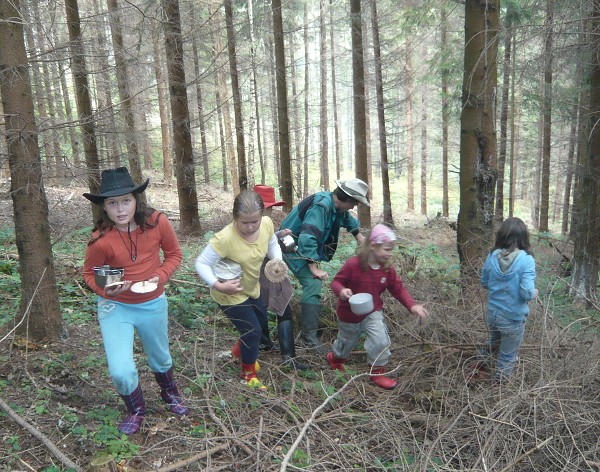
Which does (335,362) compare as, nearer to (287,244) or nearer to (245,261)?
(287,244)

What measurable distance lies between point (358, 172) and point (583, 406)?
32.6 ft

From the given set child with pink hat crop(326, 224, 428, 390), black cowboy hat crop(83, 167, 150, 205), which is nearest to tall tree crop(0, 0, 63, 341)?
black cowboy hat crop(83, 167, 150, 205)

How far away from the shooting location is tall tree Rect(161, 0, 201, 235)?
869 centimetres

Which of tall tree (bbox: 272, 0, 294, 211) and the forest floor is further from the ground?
tall tree (bbox: 272, 0, 294, 211)

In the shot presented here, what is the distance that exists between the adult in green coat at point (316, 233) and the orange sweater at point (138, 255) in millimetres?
1547

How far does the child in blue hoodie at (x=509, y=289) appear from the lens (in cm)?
381

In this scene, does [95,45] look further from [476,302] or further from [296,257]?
[476,302]

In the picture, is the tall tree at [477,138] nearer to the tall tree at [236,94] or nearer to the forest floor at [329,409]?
the forest floor at [329,409]

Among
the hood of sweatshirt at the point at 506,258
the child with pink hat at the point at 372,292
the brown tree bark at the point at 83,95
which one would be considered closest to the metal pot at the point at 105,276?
the child with pink hat at the point at 372,292

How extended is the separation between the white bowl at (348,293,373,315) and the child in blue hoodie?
1174mm

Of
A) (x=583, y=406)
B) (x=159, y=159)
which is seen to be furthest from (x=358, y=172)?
(x=159, y=159)

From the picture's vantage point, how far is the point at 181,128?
9.41m

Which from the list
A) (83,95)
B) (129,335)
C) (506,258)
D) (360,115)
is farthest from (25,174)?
(360,115)

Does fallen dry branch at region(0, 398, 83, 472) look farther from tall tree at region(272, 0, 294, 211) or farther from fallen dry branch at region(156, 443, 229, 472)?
tall tree at region(272, 0, 294, 211)
